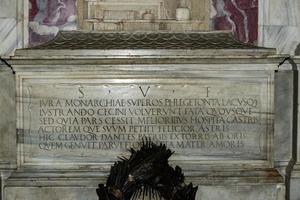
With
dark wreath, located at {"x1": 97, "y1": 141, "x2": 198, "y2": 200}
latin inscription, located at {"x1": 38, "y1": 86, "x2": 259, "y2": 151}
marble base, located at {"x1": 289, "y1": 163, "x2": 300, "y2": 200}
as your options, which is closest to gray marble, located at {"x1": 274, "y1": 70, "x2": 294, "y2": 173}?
marble base, located at {"x1": 289, "y1": 163, "x2": 300, "y2": 200}

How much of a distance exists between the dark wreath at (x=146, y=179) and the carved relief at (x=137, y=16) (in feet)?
4.91

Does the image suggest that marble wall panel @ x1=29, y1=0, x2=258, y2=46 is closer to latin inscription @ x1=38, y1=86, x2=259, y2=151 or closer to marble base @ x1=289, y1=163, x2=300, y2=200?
latin inscription @ x1=38, y1=86, x2=259, y2=151

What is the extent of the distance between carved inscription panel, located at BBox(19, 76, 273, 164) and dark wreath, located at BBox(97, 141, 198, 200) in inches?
12.7

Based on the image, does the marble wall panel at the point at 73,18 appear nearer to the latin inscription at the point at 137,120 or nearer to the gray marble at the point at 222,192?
the latin inscription at the point at 137,120

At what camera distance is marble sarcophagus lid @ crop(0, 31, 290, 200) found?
18.4 feet

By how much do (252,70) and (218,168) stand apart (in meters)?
0.97

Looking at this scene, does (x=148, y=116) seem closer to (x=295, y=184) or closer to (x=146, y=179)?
(x=146, y=179)

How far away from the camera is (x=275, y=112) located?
608 centimetres

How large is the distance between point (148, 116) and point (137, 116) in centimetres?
10

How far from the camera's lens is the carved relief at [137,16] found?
20.6 ft

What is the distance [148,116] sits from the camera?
5.65 metres

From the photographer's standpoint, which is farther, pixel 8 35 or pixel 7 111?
pixel 8 35

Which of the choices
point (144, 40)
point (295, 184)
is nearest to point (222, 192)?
point (295, 184)

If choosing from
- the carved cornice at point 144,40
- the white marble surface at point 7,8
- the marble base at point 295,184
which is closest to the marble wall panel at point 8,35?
the white marble surface at point 7,8
